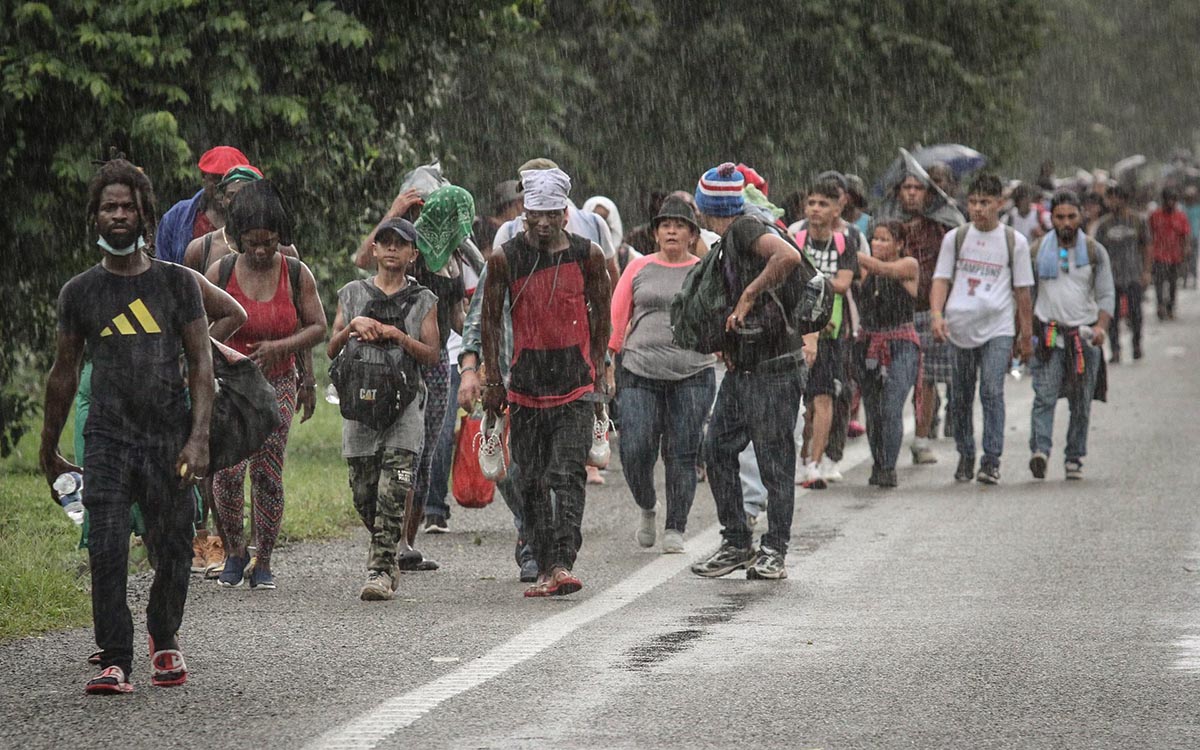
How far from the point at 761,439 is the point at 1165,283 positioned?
24.3 metres

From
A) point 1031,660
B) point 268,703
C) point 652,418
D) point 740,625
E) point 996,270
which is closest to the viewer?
point 268,703

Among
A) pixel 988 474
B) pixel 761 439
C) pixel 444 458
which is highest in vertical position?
pixel 761 439

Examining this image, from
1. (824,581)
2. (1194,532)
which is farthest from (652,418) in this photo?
(1194,532)

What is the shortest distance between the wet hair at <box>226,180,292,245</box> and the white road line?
6.78 ft

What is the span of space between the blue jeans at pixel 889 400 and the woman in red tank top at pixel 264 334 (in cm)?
525

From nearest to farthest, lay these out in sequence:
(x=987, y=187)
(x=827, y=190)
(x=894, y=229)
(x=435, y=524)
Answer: (x=435, y=524), (x=827, y=190), (x=987, y=187), (x=894, y=229)

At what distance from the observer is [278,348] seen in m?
9.15

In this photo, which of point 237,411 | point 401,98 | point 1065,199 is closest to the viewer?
point 237,411

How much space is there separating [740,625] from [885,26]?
19971 mm

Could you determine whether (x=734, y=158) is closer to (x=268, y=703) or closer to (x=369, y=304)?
(x=369, y=304)

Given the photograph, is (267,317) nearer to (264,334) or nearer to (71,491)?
(264,334)

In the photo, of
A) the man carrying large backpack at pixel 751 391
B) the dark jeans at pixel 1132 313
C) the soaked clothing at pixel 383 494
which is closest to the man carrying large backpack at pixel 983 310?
the man carrying large backpack at pixel 751 391

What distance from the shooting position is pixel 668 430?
10555mm

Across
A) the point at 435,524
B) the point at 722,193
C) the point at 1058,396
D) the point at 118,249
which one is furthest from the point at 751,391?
the point at 1058,396
